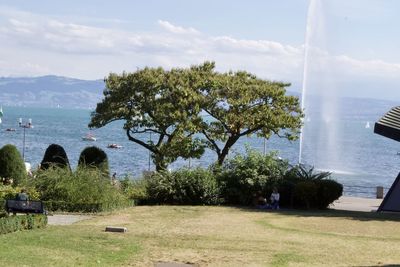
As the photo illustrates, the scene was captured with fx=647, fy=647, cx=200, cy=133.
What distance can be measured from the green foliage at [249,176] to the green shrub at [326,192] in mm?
2144

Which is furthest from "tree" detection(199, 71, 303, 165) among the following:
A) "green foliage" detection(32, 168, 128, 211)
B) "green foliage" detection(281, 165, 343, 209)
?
"green foliage" detection(32, 168, 128, 211)

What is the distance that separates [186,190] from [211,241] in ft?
40.1

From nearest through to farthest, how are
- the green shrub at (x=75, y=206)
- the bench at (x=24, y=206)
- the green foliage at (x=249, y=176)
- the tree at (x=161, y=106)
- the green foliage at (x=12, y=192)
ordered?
the bench at (x=24, y=206) < the green foliage at (x=12, y=192) < the green shrub at (x=75, y=206) < the green foliage at (x=249, y=176) < the tree at (x=161, y=106)

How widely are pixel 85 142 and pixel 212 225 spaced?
9970cm

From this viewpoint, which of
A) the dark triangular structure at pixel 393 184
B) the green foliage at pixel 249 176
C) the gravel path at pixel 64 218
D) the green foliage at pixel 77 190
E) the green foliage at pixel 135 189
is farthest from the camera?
the green foliage at pixel 249 176

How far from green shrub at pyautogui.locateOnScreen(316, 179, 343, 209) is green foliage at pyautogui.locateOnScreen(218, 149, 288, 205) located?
84.4 inches

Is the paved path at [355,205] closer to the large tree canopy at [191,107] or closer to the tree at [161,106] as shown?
the large tree canopy at [191,107]

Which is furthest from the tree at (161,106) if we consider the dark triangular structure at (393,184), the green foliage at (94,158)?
the dark triangular structure at (393,184)

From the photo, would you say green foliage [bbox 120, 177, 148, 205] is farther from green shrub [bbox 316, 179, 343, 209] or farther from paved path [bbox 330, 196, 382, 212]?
paved path [bbox 330, 196, 382, 212]

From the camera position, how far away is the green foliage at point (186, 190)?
31078 mm

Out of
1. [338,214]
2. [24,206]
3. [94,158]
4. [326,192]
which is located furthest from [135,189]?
[24,206]

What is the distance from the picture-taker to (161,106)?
37938 mm

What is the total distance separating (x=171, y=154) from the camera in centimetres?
3766

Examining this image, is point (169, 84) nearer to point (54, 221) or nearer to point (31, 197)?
point (31, 197)
